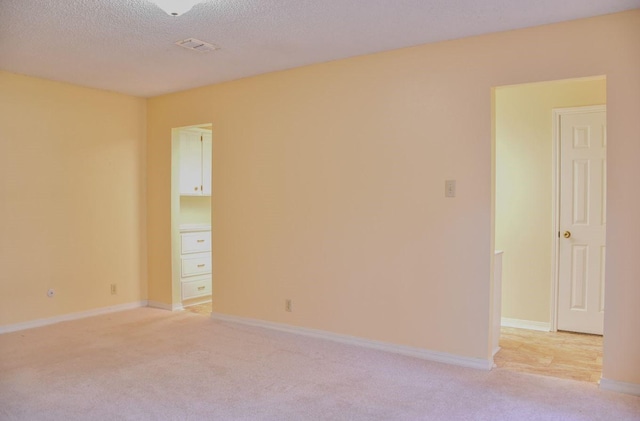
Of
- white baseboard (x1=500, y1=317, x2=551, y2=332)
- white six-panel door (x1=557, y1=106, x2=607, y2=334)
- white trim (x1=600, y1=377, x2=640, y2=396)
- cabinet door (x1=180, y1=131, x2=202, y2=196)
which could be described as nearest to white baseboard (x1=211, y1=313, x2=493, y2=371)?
white trim (x1=600, y1=377, x2=640, y2=396)

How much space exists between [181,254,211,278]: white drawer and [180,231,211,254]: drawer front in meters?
0.08

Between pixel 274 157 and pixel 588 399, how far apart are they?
3013 millimetres

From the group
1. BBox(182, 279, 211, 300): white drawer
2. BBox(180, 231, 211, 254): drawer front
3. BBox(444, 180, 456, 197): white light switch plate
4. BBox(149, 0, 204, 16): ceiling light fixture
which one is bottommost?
BBox(182, 279, 211, 300): white drawer

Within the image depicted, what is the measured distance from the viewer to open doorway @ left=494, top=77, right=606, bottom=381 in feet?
14.0

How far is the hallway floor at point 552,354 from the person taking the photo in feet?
10.9

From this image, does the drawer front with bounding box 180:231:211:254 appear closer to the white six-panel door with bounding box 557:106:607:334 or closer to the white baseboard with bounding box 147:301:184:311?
the white baseboard with bounding box 147:301:184:311

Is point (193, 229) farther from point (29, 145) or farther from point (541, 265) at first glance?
point (541, 265)

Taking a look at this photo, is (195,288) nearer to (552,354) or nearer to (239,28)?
(239,28)

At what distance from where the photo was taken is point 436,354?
3.52m

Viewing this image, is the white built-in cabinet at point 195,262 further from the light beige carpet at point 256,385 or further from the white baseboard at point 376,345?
the light beige carpet at point 256,385

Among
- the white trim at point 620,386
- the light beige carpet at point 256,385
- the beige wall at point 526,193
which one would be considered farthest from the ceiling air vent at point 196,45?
the white trim at point 620,386

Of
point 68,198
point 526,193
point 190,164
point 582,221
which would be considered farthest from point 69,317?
point 582,221

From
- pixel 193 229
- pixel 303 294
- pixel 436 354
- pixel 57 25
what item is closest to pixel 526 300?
pixel 436 354

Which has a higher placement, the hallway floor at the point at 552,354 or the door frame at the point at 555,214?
the door frame at the point at 555,214
